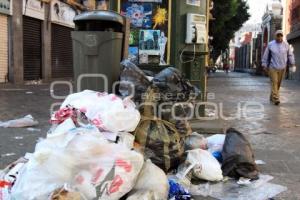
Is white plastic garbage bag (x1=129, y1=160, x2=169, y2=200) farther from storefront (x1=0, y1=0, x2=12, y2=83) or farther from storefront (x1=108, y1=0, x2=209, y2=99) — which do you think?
storefront (x1=0, y1=0, x2=12, y2=83)

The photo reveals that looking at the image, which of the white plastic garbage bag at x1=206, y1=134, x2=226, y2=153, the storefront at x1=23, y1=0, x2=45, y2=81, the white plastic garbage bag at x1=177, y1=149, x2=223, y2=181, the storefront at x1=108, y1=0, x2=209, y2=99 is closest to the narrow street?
the white plastic garbage bag at x1=206, y1=134, x2=226, y2=153

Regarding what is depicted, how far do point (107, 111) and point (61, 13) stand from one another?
1939cm

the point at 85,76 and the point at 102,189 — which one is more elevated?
the point at 85,76

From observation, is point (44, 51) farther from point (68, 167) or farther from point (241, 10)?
point (241, 10)

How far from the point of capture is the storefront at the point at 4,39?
17.1 meters

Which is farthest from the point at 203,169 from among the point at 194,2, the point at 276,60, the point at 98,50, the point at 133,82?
the point at 276,60

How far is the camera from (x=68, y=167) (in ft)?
11.0

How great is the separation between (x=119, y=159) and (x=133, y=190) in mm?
299

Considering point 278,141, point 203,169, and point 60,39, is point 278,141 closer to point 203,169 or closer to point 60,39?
point 203,169

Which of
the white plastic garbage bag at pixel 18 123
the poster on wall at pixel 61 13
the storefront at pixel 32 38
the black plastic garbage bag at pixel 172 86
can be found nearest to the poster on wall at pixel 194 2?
the black plastic garbage bag at pixel 172 86

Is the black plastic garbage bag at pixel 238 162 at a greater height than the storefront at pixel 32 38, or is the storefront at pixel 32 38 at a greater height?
the storefront at pixel 32 38

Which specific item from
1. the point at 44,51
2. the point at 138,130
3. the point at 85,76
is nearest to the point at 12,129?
the point at 85,76

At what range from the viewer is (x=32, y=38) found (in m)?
19.6

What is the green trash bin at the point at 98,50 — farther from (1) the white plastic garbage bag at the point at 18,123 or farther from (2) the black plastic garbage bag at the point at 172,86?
(1) the white plastic garbage bag at the point at 18,123
